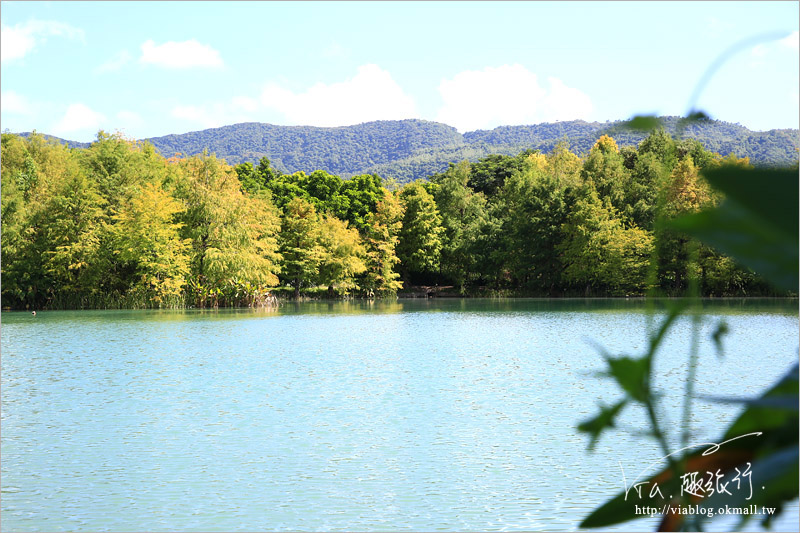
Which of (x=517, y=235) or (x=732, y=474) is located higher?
(x=517, y=235)

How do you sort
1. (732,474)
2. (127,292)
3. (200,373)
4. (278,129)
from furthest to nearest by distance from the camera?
(278,129) → (127,292) → (200,373) → (732,474)

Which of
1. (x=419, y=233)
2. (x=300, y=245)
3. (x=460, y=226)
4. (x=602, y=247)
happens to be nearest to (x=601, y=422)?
(x=602, y=247)

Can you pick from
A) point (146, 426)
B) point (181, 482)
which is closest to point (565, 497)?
point (181, 482)

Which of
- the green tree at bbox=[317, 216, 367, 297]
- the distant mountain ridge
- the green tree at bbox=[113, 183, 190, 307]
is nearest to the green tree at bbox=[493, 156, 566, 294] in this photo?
the green tree at bbox=[317, 216, 367, 297]

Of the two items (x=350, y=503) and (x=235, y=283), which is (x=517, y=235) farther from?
(x=350, y=503)

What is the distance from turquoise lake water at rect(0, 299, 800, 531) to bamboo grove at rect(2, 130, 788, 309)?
13303 millimetres

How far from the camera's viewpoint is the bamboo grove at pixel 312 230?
29.0 metres

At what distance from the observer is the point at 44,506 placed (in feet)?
17.2

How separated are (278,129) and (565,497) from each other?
156 m

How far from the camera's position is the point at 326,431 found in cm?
740

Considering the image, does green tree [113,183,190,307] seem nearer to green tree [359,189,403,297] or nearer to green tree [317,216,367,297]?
green tree [317,216,367,297]

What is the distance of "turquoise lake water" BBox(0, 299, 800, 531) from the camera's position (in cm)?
513

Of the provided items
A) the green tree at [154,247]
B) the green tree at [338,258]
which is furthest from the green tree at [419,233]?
the green tree at [154,247]

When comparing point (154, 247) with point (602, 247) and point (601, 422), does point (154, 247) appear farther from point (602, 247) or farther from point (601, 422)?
point (601, 422)
